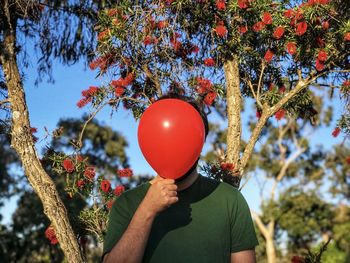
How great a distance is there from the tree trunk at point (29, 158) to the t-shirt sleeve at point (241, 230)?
15.2ft

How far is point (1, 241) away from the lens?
28312 millimetres

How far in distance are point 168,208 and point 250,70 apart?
5.07 metres

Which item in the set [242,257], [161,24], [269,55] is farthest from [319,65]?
[242,257]

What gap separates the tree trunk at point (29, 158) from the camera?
22.8ft

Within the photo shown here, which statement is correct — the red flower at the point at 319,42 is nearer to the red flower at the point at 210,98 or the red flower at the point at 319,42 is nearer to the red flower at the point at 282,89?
the red flower at the point at 282,89

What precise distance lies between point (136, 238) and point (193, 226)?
0.29 metres

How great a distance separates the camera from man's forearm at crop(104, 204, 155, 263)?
2.30 metres

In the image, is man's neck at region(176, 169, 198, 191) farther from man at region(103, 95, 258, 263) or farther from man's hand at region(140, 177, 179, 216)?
man's hand at region(140, 177, 179, 216)

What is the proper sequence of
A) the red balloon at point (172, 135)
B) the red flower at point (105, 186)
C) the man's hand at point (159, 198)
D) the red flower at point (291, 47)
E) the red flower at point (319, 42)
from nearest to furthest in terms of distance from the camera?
the man's hand at point (159, 198) < the red balloon at point (172, 135) < the red flower at point (291, 47) < the red flower at point (319, 42) < the red flower at point (105, 186)

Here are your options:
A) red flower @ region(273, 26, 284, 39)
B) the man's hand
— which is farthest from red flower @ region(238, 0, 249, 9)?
the man's hand

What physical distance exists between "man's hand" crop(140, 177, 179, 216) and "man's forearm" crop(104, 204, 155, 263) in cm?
2

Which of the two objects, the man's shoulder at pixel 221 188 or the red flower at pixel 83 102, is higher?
the red flower at pixel 83 102

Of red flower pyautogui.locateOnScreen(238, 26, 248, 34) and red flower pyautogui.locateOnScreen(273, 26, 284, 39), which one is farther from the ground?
red flower pyautogui.locateOnScreen(238, 26, 248, 34)

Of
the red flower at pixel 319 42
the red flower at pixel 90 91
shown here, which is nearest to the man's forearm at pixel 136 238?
the red flower at pixel 319 42
